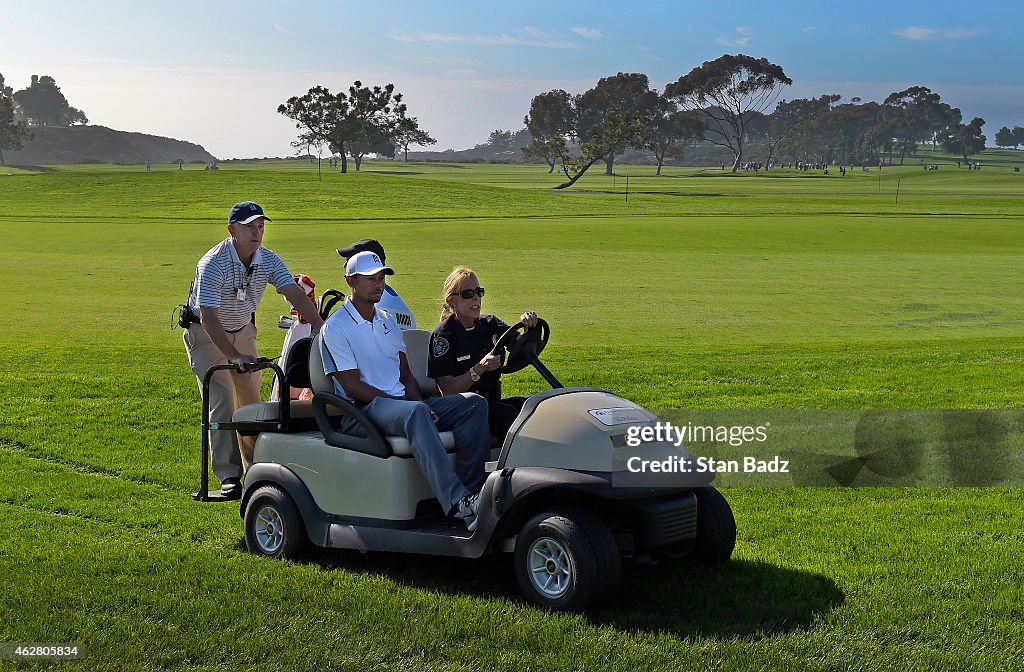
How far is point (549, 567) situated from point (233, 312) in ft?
10.8

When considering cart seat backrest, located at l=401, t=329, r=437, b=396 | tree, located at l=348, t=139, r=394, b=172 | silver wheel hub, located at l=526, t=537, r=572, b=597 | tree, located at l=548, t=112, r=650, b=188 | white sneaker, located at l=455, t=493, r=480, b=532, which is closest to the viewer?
silver wheel hub, located at l=526, t=537, r=572, b=597

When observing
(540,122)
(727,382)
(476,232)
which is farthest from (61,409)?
(540,122)

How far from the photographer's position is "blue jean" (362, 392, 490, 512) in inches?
216

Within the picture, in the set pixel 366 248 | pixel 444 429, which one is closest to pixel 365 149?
pixel 366 248

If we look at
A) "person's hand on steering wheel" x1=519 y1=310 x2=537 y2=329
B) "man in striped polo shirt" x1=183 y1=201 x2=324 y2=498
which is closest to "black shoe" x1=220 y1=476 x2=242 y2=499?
"man in striped polo shirt" x1=183 y1=201 x2=324 y2=498

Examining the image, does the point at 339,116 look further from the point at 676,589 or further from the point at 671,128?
the point at 676,589

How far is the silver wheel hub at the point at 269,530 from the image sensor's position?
614 cm

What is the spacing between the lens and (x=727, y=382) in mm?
11992

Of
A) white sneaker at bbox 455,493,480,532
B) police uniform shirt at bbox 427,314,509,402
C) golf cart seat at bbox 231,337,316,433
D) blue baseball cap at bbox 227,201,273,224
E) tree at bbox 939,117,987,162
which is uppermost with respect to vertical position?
tree at bbox 939,117,987,162

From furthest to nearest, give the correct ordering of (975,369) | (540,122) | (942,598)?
(540,122) < (975,369) < (942,598)

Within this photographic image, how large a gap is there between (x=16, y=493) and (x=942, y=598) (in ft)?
18.7

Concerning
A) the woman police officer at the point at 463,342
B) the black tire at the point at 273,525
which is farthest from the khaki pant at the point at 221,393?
the woman police officer at the point at 463,342

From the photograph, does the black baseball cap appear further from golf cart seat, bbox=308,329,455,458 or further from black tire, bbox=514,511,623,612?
black tire, bbox=514,511,623,612

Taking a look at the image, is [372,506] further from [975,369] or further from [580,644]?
[975,369]
